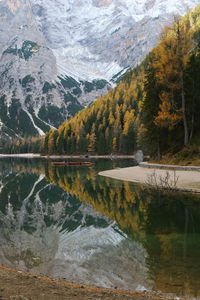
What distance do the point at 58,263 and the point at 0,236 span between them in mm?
6551

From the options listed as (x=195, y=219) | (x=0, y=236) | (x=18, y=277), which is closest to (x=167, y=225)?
(x=195, y=219)

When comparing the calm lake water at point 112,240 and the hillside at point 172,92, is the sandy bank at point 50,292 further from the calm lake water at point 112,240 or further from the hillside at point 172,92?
the hillside at point 172,92

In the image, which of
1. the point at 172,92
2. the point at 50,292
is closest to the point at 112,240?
the point at 50,292

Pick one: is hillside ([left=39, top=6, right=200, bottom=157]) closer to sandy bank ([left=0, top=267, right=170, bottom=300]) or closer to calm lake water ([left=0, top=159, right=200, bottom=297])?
calm lake water ([left=0, top=159, right=200, bottom=297])

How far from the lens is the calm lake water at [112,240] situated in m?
12.4

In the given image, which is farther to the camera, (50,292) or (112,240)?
(112,240)

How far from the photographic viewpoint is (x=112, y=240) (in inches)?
702

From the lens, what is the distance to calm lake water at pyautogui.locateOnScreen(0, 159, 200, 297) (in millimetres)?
12391

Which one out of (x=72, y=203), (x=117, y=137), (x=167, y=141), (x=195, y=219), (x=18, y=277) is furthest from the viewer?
(x=117, y=137)

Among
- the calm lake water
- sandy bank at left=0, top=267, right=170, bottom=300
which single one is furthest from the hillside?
sandy bank at left=0, top=267, right=170, bottom=300

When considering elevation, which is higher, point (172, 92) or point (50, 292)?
point (172, 92)

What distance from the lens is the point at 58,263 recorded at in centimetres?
1445

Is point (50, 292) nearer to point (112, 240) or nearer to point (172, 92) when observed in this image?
point (112, 240)

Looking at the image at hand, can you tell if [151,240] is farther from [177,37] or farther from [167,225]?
[177,37]
